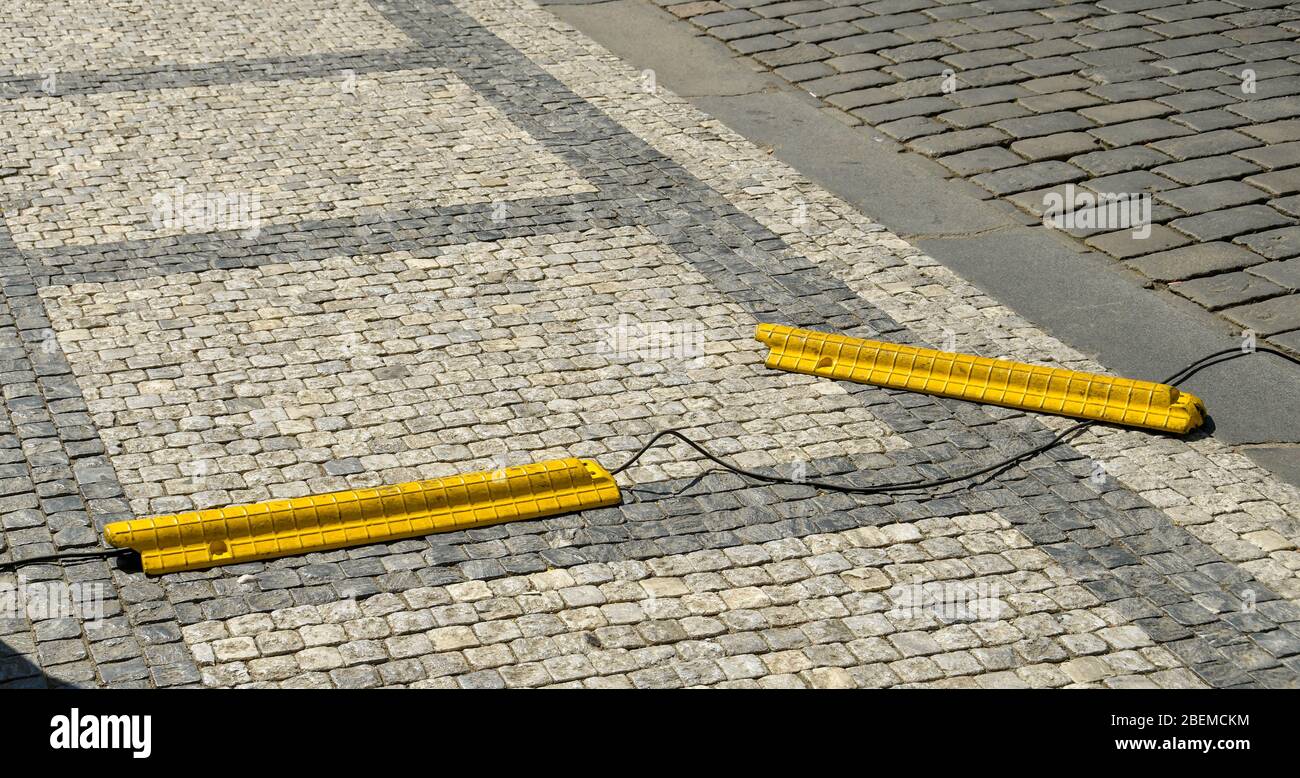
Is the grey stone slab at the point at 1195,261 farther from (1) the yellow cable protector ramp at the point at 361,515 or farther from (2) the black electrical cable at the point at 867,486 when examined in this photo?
(1) the yellow cable protector ramp at the point at 361,515

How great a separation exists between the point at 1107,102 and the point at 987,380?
3965 millimetres

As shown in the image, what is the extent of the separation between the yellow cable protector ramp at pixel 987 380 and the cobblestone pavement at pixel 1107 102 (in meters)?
1.12

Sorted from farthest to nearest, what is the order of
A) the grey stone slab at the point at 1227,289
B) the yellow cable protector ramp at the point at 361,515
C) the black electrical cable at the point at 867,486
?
the grey stone slab at the point at 1227,289 → the black electrical cable at the point at 867,486 → the yellow cable protector ramp at the point at 361,515

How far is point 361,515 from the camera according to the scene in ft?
18.7

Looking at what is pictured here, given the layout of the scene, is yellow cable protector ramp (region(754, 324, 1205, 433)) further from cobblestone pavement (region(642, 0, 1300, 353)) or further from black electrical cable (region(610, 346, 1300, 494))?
cobblestone pavement (region(642, 0, 1300, 353))

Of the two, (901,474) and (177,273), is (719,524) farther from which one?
(177,273)

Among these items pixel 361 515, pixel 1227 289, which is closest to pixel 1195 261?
pixel 1227 289

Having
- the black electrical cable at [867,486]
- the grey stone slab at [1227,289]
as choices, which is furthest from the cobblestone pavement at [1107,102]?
the black electrical cable at [867,486]

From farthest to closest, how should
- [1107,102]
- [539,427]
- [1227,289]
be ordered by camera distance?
1. [1107,102]
2. [1227,289]
3. [539,427]

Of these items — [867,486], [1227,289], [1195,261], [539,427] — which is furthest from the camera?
[1195,261]

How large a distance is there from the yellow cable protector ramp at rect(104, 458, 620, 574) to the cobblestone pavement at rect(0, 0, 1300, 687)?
3.4 inches

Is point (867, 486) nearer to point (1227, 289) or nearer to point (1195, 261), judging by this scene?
point (1227, 289)

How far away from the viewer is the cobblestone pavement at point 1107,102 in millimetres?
8141

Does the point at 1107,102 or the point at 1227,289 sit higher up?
the point at 1107,102
